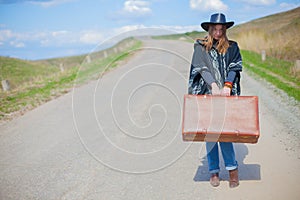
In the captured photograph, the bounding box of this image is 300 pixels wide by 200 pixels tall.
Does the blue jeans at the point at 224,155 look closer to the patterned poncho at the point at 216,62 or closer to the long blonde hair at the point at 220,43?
the patterned poncho at the point at 216,62

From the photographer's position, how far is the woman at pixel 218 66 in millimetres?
3688

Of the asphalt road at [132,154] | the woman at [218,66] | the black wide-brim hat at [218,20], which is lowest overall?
the asphalt road at [132,154]

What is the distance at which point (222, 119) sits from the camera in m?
3.47

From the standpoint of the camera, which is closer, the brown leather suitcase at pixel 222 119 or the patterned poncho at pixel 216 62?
the brown leather suitcase at pixel 222 119

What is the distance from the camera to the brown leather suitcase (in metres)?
3.42

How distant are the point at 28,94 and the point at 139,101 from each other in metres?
4.89

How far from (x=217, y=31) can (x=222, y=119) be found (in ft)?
3.35

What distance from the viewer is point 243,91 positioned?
9633mm

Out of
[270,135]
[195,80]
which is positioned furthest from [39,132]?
[270,135]

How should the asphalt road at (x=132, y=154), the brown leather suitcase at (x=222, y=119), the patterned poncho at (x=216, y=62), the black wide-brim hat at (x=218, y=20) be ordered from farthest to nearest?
the asphalt road at (x=132, y=154), the patterned poncho at (x=216, y=62), the black wide-brim hat at (x=218, y=20), the brown leather suitcase at (x=222, y=119)

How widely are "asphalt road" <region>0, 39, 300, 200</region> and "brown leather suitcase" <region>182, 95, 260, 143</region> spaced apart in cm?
74

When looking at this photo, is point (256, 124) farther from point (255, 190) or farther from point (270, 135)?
point (270, 135)

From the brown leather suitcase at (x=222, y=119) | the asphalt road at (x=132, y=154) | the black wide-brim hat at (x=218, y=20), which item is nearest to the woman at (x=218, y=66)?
the black wide-brim hat at (x=218, y=20)

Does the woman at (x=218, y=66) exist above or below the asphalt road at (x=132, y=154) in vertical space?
above
